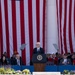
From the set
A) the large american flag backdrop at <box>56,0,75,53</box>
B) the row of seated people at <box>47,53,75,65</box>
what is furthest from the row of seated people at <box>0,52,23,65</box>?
the large american flag backdrop at <box>56,0,75,53</box>

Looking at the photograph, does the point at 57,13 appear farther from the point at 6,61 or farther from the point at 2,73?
the point at 2,73

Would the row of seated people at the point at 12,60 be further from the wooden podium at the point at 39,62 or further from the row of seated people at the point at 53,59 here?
the wooden podium at the point at 39,62

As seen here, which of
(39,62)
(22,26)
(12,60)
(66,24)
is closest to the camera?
(39,62)

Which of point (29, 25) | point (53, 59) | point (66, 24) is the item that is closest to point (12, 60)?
point (53, 59)

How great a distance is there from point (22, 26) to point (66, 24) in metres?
1.97

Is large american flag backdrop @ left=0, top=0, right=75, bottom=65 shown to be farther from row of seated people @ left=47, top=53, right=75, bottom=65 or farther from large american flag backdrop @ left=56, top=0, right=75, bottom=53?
row of seated people @ left=47, top=53, right=75, bottom=65

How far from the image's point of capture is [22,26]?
61.4ft

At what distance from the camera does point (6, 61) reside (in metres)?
17.5

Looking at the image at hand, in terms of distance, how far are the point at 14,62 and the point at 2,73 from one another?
6008mm

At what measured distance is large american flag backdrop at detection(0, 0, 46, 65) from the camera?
733 inches

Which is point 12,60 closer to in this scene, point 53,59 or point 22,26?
point 53,59

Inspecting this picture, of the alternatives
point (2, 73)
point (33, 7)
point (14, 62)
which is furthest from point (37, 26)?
point (2, 73)

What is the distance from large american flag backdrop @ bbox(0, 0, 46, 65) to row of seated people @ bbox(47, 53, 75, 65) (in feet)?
3.43

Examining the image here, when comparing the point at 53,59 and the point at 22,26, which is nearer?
the point at 53,59
